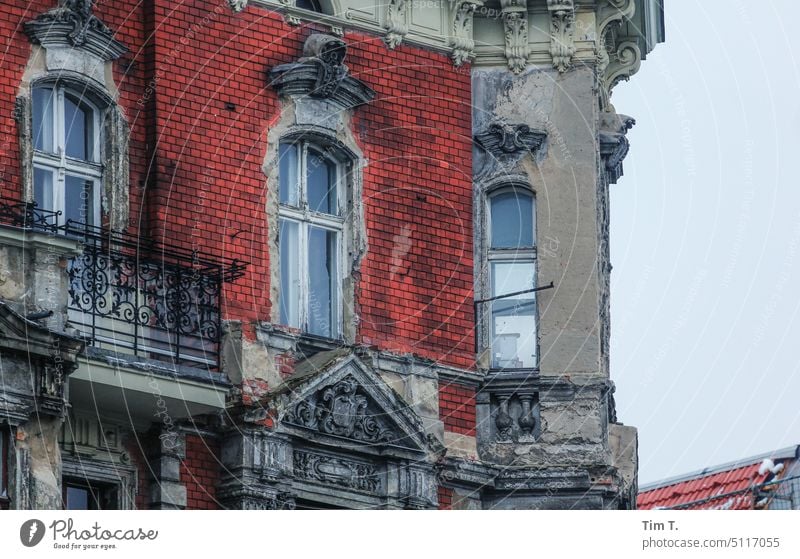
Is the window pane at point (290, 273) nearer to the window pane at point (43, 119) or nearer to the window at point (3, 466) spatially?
the window pane at point (43, 119)

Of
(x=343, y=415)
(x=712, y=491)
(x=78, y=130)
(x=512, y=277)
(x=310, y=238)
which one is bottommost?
(x=343, y=415)

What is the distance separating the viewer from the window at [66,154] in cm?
3102

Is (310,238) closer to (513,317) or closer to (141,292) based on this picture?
(513,317)

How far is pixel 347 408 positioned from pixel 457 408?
6.24 feet

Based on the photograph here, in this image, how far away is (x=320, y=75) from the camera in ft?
109

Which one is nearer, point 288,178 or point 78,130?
point 78,130

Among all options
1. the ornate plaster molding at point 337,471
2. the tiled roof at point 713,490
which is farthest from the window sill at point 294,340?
the tiled roof at point 713,490

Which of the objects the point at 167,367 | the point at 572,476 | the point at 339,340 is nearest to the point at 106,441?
the point at 167,367

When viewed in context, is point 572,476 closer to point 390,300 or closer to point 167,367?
point 390,300

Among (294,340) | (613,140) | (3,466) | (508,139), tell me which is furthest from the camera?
(613,140)

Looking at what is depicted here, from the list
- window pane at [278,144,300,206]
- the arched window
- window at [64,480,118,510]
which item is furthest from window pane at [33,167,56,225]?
the arched window

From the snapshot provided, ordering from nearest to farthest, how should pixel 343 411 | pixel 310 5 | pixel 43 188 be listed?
pixel 43 188 → pixel 343 411 → pixel 310 5

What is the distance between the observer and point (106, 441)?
30500 millimetres

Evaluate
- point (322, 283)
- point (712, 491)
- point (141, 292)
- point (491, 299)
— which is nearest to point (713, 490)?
point (712, 491)
